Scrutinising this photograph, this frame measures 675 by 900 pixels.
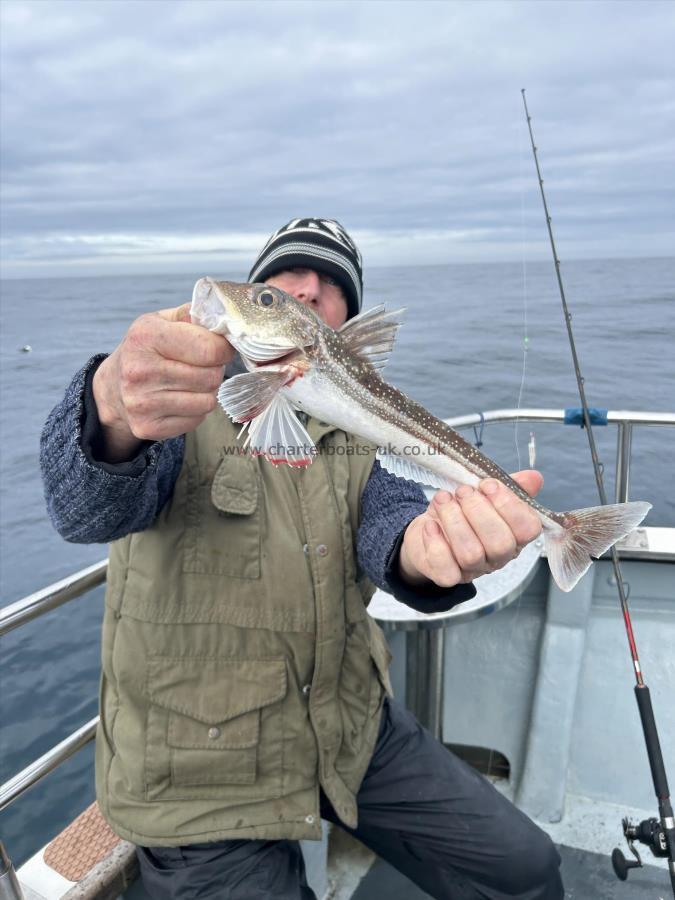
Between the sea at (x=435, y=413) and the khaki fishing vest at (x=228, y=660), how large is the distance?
3961 millimetres

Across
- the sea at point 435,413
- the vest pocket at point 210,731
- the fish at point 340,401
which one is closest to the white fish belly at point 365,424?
the fish at point 340,401

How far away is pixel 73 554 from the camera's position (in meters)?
10.9

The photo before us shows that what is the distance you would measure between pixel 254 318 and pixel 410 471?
87 cm

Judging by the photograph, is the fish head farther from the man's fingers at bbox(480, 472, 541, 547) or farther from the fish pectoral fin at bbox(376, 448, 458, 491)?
the man's fingers at bbox(480, 472, 541, 547)

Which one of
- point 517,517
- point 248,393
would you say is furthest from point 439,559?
point 248,393

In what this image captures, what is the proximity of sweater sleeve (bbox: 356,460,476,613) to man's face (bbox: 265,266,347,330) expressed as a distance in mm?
1002

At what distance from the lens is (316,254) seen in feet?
11.6

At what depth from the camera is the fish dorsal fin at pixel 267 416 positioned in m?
2.13

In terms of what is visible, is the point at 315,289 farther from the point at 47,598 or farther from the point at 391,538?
the point at 47,598

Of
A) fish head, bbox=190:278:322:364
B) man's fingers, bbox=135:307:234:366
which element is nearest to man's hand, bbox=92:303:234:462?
man's fingers, bbox=135:307:234:366

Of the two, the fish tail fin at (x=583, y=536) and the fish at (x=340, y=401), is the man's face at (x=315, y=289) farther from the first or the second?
the fish tail fin at (x=583, y=536)

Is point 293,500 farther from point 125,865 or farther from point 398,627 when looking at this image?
point 125,865

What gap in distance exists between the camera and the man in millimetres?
2189

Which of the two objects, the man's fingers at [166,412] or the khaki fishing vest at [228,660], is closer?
the man's fingers at [166,412]
